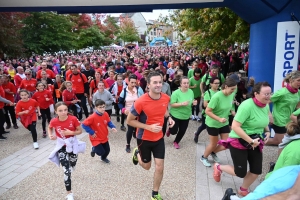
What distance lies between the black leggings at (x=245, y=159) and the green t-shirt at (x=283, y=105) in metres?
1.34

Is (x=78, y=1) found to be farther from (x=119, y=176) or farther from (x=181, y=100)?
(x=119, y=176)

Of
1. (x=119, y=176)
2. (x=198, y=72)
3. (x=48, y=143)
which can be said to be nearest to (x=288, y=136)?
(x=119, y=176)

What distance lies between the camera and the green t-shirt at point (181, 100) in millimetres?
5466

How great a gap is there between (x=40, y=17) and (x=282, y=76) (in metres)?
24.2

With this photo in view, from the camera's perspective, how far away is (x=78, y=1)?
6332mm

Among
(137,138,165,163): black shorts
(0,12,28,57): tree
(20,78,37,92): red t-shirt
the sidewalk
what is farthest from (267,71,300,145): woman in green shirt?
(0,12,28,57): tree

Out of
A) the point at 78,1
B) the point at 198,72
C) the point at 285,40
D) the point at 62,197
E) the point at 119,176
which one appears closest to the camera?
the point at 62,197

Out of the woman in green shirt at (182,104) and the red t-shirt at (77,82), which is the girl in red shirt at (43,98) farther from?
the woman in green shirt at (182,104)

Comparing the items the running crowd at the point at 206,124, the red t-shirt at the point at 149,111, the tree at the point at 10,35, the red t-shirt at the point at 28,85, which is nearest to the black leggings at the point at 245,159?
the running crowd at the point at 206,124

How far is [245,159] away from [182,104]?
1.99 m

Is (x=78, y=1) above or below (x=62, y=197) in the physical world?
above

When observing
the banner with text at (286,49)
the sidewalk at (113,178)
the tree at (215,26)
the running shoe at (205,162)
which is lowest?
the sidewalk at (113,178)

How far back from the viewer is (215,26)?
9328 mm

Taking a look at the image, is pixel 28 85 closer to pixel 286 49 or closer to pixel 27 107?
pixel 27 107
